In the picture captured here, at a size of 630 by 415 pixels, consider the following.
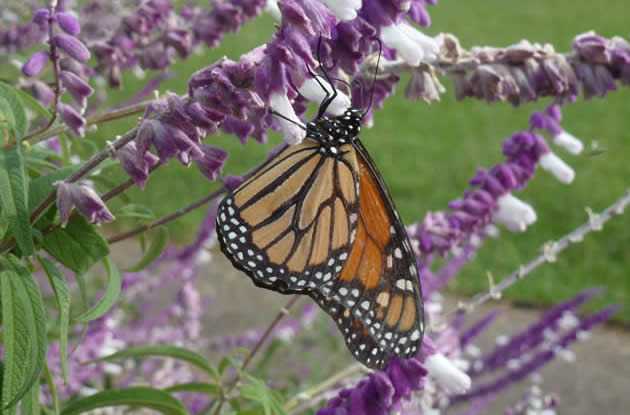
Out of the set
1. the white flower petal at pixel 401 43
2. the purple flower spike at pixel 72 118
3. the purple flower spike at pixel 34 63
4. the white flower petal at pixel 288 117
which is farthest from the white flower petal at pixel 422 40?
the purple flower spike at pixel 34 63

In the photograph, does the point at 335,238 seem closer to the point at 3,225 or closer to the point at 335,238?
the point at 335,238

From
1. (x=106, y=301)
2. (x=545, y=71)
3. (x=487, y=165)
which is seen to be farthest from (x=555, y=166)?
(x=487, y=165)

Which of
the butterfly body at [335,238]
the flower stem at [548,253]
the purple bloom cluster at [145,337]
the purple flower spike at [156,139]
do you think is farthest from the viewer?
the purple bloom cluster at [145,337]

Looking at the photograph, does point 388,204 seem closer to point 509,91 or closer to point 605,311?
point 509,91

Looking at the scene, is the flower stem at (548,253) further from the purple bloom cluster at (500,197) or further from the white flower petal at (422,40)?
the white flower petal at (422,40)

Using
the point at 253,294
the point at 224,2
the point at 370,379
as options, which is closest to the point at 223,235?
the point at 370,379

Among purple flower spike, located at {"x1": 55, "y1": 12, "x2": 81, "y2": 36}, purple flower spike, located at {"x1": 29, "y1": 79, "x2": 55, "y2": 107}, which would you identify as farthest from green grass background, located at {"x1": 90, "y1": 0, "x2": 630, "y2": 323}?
purple flower spike, located at {"x1": 55, "y1": 12, "x2": 81, "y2": 36}

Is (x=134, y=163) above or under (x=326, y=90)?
under
